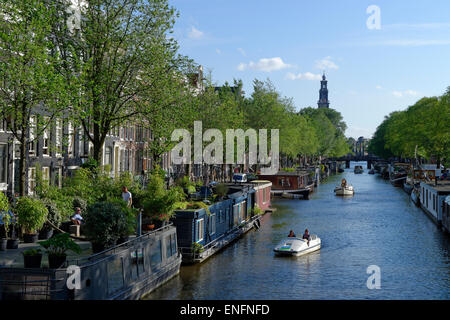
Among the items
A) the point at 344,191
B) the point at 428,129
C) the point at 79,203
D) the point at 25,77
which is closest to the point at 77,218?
the point at 79,203

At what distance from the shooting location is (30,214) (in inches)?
926

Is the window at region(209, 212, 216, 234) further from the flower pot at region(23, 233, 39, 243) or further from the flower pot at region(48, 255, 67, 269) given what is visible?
the flower pot at region(48, 255, 67, 269)

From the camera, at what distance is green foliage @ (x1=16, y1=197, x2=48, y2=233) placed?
924 inches

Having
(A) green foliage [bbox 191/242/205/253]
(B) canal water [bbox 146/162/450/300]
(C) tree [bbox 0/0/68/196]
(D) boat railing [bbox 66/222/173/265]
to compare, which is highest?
(C) tree [bbox 0/0/68/196]

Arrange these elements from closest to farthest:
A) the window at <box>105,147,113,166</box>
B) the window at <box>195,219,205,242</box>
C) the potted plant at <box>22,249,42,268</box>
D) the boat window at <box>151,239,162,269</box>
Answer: the potted plant at <box>22,249,42,268</box>
the boat window at <box>151,239,162,269</box>
the window at <box>195,219,205,242</box>
the window at <box>105,147,113,166</box>

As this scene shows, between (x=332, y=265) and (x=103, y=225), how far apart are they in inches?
637

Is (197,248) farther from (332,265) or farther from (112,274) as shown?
(112,274)

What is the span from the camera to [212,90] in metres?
69.1

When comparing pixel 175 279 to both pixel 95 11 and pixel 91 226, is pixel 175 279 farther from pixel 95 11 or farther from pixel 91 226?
pixel 95 11

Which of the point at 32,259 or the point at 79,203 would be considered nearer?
the point at 32,259

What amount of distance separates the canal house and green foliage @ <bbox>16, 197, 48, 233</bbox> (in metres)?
37.3

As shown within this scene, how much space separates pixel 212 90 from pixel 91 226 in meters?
48.3

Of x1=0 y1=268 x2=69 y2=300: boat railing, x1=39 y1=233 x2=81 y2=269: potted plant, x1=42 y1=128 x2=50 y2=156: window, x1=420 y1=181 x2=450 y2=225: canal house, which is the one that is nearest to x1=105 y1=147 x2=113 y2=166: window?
x1=42 y1=128 x2=50 y2=156: window
